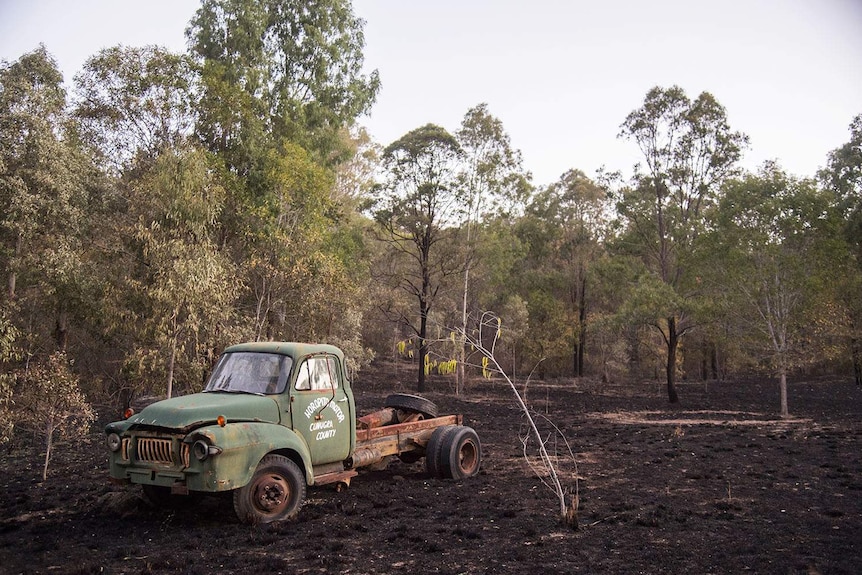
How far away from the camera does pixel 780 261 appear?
21.6 metres

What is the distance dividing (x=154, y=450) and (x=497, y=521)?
4131 mm

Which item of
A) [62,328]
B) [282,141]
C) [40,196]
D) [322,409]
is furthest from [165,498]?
[282,141]

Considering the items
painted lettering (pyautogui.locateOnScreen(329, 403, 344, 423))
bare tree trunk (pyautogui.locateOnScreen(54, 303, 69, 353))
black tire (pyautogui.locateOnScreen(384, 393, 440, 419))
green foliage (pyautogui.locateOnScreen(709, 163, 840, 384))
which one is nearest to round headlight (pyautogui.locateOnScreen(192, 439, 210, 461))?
painted lettering (pyautogui.locateOnScreen(329, 403, 344, 423))

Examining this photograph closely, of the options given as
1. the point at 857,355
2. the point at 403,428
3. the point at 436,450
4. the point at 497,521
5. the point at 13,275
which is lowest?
the point at 497,521

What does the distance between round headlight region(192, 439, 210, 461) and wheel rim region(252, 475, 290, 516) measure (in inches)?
33.6

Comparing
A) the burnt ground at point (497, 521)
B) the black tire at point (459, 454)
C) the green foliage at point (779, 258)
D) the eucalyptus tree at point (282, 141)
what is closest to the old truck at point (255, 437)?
the burnt ground at point (497, 521)

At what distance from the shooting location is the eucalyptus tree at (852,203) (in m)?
30.3

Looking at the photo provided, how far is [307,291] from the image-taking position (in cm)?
1750

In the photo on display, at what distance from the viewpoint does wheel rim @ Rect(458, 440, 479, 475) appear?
10.5 m

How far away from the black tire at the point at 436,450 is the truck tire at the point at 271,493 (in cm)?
297

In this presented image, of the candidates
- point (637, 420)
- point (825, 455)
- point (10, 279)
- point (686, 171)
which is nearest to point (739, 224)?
point (686, 171)

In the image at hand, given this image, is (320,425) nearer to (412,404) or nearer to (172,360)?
(412,404)

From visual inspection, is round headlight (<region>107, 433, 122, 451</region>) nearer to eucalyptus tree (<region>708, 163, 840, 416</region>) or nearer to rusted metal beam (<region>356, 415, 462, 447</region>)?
rusted metal beam (<region>356, 415, 462, 447</region>)

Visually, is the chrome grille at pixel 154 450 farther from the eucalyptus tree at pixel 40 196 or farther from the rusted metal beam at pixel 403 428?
the eucalyptus tree at pixel 40 196
